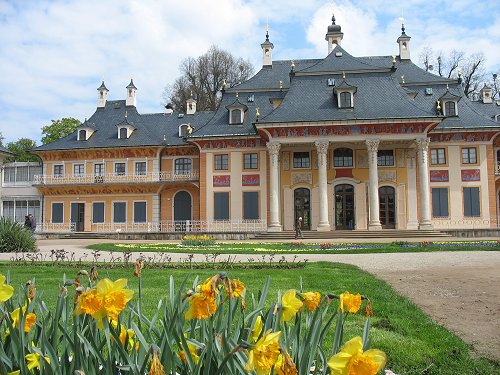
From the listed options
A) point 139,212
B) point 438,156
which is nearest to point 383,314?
point 438,156

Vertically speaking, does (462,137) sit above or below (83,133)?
below

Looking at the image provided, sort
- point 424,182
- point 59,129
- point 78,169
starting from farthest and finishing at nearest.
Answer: point 59,129
point 78,169
point 424,182

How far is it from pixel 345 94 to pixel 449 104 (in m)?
7.99

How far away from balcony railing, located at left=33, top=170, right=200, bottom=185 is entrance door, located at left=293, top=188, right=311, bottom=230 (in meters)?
8.07

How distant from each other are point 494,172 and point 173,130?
24.3 m

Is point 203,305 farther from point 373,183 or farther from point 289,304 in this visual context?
point 373,183

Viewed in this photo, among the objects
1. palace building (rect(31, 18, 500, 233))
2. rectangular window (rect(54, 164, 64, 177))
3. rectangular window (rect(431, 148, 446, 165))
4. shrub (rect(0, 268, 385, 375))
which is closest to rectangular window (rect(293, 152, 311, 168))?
palace building (rect(31, 18, 500, 233))

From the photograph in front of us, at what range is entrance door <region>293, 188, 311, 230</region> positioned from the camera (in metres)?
35.4

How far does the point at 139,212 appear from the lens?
3941 centimetres

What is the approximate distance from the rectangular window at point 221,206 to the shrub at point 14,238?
16.5 m

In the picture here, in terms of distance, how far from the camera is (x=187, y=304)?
2639 millimetres

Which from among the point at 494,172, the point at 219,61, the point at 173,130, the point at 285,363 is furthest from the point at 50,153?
the point at 285,363

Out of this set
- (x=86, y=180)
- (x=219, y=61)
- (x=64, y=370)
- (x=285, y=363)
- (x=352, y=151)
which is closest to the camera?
(x=285, y=363)

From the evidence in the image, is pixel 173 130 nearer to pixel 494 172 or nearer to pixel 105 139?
pixel 105 139
